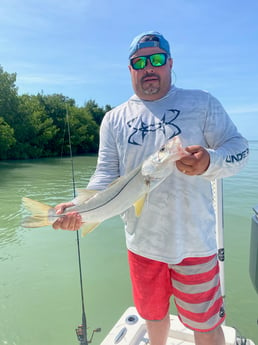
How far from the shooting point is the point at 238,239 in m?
6.87

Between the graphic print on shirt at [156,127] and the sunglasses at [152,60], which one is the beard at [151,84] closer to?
the sunglasses at [152,60]

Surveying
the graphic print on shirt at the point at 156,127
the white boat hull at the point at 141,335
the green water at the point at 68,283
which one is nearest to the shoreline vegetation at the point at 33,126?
the green water at the point at 68,283

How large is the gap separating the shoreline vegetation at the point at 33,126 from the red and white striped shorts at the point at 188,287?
30.9 meters

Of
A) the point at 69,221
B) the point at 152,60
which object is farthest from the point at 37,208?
the point at 152,60

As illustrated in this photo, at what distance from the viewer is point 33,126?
40.1 meters

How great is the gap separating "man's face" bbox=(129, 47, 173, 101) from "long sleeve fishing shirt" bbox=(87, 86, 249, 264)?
0.05m

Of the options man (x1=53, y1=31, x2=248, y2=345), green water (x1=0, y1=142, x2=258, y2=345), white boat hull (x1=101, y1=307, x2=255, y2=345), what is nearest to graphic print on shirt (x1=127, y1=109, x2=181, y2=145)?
man (x1=53, y1=31, x2=248, y2=345)

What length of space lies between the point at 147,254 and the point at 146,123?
91cm

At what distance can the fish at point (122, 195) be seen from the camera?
173 centimetres

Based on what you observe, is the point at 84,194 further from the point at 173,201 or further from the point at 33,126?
the point at 33,126

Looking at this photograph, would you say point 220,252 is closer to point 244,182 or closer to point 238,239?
point 238,239

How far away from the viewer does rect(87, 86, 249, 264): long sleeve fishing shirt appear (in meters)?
1.97

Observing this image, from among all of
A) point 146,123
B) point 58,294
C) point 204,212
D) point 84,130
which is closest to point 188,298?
point 204,212

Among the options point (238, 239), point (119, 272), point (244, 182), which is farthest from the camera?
point (244, 182)
